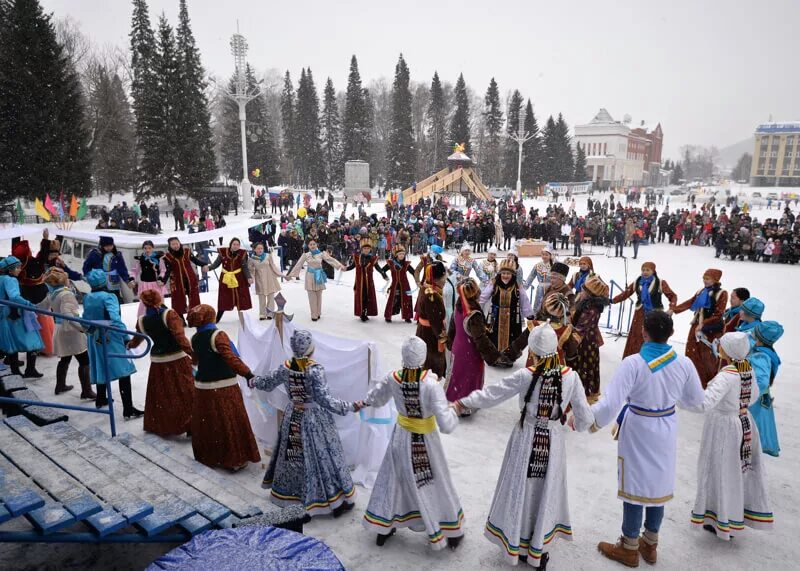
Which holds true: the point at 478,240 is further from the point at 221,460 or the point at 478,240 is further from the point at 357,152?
the point at 357,152

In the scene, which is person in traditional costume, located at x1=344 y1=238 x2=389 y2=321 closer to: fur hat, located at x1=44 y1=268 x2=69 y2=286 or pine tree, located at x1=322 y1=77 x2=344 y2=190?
fur hat, located at x1=44 y1=268 x2=69 y2=286

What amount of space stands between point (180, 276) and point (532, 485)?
804 cm

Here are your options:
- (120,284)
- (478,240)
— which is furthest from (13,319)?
(478,240)

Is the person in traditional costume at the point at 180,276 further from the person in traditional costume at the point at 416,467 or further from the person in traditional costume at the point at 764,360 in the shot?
the person in traditional costume at the point at 764,360

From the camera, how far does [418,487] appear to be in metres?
4.21

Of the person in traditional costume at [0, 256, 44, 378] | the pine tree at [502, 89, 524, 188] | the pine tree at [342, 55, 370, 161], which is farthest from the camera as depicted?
the pine tree at [502, 89, 524, 188]

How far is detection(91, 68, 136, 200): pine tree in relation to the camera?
38.8 metres

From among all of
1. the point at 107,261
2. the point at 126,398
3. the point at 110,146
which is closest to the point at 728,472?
the point at 126,398

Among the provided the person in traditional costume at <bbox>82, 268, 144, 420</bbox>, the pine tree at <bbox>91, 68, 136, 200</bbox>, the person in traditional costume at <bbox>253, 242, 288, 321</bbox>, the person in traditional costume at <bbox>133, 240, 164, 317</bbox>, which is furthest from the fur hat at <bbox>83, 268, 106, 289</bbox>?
the pine tree at <bbox>91, 68, 136, 200</bbox>

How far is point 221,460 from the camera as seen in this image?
5328 mm

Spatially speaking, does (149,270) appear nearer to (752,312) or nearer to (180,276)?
(180,276)

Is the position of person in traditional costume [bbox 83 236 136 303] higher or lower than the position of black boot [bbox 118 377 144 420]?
higher

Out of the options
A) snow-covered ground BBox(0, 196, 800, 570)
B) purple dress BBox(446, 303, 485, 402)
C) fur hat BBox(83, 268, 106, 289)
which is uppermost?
fur hat BBox(83, 268, 106, 289)

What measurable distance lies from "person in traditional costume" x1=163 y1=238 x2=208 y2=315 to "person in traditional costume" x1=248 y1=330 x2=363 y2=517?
6.04m
